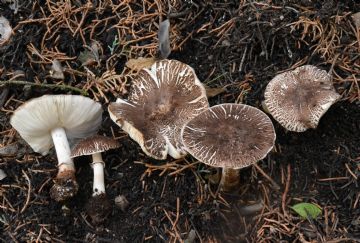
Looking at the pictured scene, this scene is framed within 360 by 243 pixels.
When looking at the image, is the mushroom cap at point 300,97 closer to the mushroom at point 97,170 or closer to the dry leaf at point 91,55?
the mushroom at point 97,170

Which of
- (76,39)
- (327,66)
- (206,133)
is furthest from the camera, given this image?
(76,39)

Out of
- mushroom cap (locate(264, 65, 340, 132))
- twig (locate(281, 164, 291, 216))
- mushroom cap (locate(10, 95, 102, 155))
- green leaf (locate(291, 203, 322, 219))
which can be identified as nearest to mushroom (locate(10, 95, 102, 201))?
→ mushroom cap (locate(10, 95, 102, 155))

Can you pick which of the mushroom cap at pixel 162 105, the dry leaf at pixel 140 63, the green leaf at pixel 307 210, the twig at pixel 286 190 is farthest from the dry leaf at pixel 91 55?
the green leaf at pixel 307 210

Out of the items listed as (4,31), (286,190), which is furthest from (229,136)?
(4,31)

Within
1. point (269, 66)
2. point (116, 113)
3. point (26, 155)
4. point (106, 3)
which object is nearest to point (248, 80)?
point (269, 66)

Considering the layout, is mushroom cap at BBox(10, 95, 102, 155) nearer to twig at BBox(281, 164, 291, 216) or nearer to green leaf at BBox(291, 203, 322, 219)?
twig at BBox(281, 164, 291, 216)

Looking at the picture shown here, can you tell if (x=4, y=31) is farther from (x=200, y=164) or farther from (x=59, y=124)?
(x=200, y=164)

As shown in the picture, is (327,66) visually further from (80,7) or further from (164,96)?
(80,7)
